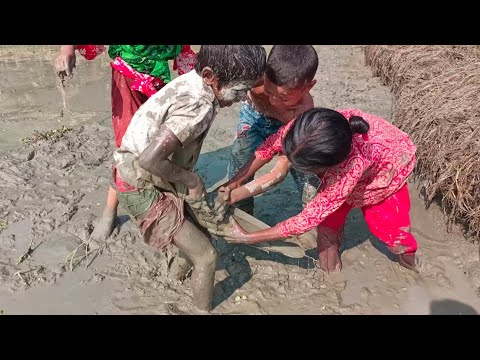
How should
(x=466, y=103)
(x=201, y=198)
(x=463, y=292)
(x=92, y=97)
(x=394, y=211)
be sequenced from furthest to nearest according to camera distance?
(x=92, y=97) → (x=466, y=103) → (x=463, y=292) → (x=394, y=211) → (x=201, y=198)

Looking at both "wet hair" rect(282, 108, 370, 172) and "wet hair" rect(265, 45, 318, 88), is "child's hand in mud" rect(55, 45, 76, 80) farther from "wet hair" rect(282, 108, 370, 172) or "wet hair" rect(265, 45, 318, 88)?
"wet hair" rect(282, 108, 370, 172)

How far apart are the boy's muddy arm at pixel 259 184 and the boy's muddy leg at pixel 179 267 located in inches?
23.2

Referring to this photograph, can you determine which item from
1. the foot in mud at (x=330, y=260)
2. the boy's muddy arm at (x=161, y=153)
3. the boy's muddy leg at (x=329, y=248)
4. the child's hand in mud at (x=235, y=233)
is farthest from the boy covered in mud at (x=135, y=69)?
the foot in mud at (x=330, y=260)

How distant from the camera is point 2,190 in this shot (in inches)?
158

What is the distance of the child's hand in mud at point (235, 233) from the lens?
102 inches

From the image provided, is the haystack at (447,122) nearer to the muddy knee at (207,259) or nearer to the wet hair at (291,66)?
the wet hair at (291,66)

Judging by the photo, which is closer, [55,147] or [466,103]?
[466,103]

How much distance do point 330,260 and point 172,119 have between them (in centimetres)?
167

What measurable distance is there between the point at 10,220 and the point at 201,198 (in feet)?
6.78

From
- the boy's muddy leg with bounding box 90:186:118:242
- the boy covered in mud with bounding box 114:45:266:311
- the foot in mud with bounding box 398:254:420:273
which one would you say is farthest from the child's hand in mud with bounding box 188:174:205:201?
the foot in mud with bounding box 398:254:420:273

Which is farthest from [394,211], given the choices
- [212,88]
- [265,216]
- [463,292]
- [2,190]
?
[2,190]

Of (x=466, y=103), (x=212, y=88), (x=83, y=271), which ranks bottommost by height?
(x=83, y=271)

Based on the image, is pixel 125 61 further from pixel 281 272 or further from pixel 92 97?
pixel 92 97

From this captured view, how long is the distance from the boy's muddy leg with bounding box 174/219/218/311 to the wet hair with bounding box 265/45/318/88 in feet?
3.28
